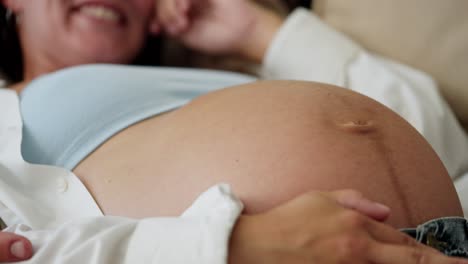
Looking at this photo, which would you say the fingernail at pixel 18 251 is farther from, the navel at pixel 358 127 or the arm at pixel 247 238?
the navel at pixel 358 127

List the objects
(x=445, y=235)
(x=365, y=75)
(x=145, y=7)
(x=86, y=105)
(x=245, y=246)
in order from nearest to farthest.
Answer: (x=245, y=246), (x=445, y=235), (x=86, y=105), (x=365, y=75), (x=145, y=7)

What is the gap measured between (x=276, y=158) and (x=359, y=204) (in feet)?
0.41

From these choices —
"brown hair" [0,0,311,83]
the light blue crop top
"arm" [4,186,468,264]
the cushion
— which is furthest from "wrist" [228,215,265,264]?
"brown hair" [0,0,311,83]

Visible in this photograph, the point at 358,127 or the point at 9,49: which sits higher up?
the point at 358,127

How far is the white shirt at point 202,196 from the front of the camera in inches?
19.4

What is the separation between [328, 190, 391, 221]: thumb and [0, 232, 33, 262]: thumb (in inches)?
12.9

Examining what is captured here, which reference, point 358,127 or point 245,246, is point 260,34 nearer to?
point 358,127

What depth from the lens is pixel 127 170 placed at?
73 centimetres

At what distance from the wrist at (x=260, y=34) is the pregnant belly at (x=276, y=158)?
1.46 feet

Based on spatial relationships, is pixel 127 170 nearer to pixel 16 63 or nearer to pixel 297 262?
pixel 297 262

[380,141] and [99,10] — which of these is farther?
[99,10]

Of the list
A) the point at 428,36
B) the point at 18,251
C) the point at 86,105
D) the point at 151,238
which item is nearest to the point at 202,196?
the point at 151,238

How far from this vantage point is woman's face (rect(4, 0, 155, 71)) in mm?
1083

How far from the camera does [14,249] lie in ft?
1.76
